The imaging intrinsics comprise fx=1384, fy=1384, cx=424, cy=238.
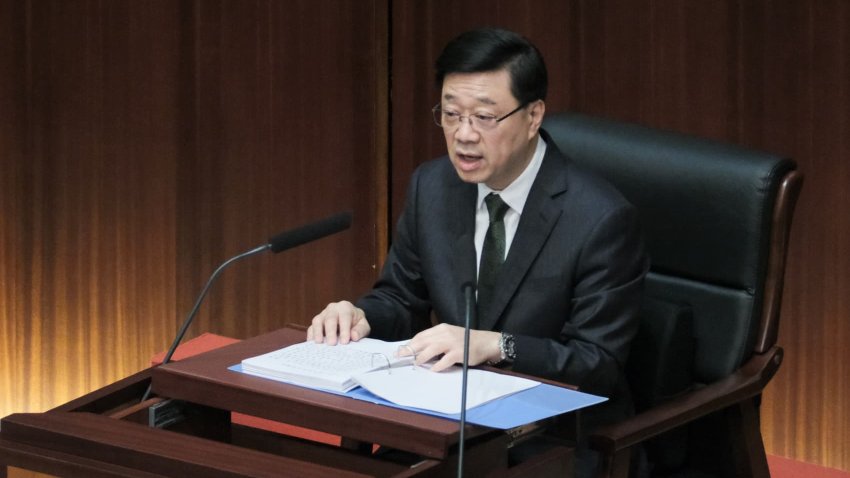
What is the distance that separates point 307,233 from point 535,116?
1.71 feet

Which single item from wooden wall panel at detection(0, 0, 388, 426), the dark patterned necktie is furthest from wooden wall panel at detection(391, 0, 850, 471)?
the dark patterned necktie

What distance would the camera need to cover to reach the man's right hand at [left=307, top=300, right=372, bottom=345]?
7.07ft

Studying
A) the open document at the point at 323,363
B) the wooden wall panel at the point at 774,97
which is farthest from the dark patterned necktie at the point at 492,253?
the wooden wall panel at the point at 774,97

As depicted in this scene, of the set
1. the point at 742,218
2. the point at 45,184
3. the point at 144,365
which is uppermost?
the point at 742,218

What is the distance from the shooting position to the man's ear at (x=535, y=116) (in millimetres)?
2393

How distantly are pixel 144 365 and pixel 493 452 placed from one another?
240 cm

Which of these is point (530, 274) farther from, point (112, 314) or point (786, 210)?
point (112, 314)

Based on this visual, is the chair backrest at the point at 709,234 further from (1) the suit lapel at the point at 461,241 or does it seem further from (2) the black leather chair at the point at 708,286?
(1) the suit lapel at the point at 461,241

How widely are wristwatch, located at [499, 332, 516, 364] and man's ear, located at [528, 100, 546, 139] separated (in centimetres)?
43

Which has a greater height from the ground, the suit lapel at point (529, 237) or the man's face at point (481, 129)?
the man's face at point (481, 129)

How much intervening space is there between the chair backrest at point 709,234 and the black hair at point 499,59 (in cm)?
26

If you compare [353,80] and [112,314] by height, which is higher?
[353,80]

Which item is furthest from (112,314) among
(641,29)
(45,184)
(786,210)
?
(786,210)

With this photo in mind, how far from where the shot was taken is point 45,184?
159 inches
